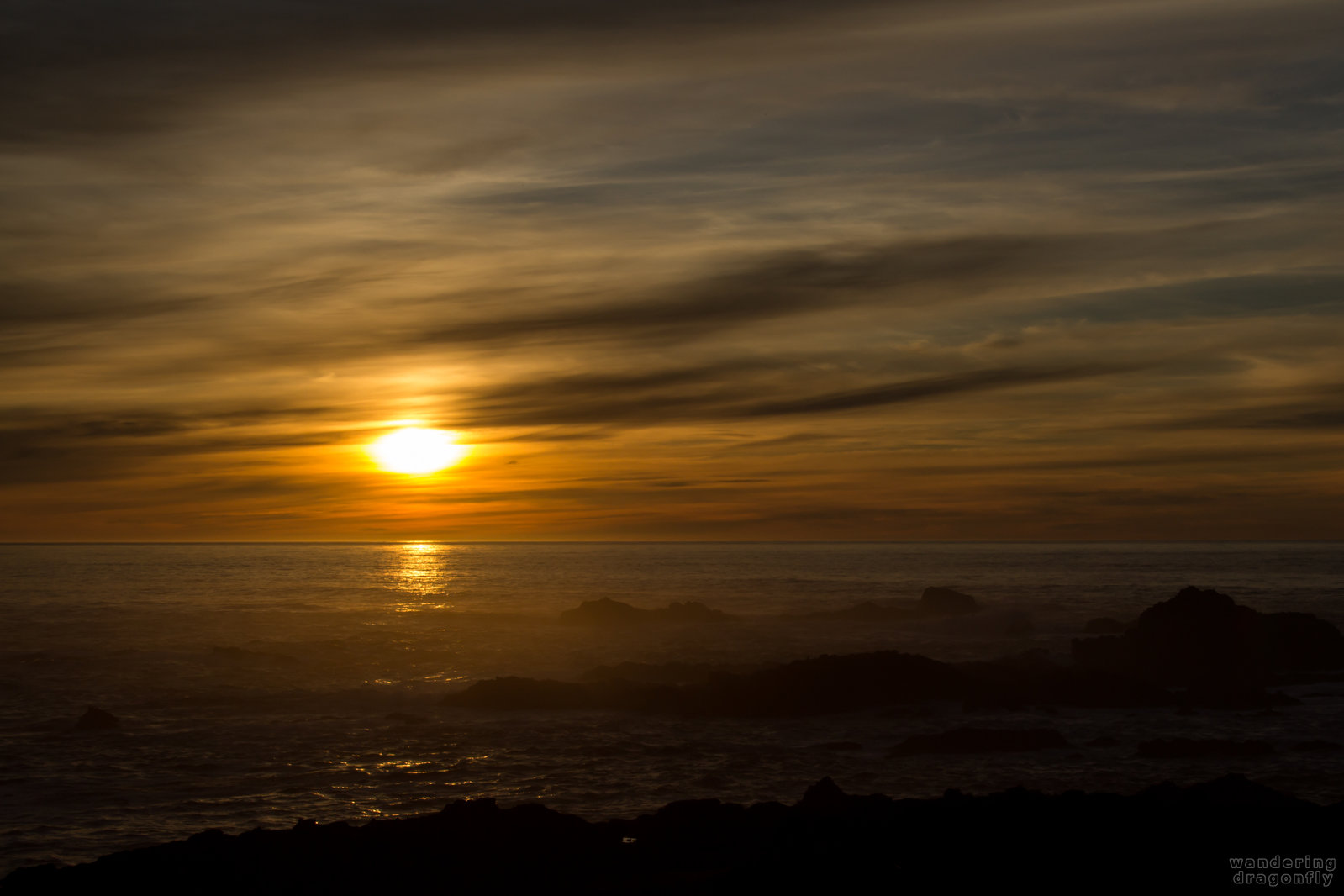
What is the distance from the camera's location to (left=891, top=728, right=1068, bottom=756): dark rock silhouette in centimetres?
2950

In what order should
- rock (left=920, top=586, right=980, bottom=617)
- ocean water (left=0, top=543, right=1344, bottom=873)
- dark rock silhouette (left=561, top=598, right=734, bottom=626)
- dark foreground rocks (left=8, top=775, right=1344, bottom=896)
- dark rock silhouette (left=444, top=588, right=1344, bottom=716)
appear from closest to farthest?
dark foreground rocks (left=8, top=775, right=1344, bottom=896), ocean water (left=0, top=543, right=1344, bottom=873), dark rock silhouette (left=444, top=588, right=1344, bottom=716), dark rock silhouette (left=561, top=598, right=734, bottom=626), rock (left=920, top=586, right=980, bottom=617)

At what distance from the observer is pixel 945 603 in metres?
90.3

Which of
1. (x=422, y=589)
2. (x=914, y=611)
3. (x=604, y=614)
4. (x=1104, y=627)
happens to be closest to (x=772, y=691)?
(x=1104, y=627)

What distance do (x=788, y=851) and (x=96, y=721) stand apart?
96.6ft

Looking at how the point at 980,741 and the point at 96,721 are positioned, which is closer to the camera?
the point at 980,741

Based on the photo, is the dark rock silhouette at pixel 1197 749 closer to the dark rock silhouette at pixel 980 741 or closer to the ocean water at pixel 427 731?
the ocean water at pixel 427 731

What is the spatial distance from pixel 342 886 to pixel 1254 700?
3411 cm

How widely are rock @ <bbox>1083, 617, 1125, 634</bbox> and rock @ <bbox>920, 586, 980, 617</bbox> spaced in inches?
707

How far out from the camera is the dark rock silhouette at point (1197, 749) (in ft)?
93.6

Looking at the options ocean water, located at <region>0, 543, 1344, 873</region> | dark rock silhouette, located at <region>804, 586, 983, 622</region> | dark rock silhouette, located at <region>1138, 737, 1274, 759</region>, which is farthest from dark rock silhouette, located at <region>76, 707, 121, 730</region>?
dark rock silhouette, located at <region>804, 586, 983, 622</region>

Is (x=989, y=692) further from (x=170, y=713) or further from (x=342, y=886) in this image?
(x=170, y=713)

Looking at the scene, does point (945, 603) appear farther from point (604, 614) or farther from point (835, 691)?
point (835, 691)

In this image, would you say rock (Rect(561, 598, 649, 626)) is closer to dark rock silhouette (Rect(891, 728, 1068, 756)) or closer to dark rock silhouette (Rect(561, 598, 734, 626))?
dark rock silhouette (Rect(561, 598, 734, 626))

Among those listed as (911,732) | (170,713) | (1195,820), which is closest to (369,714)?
(170,713)
